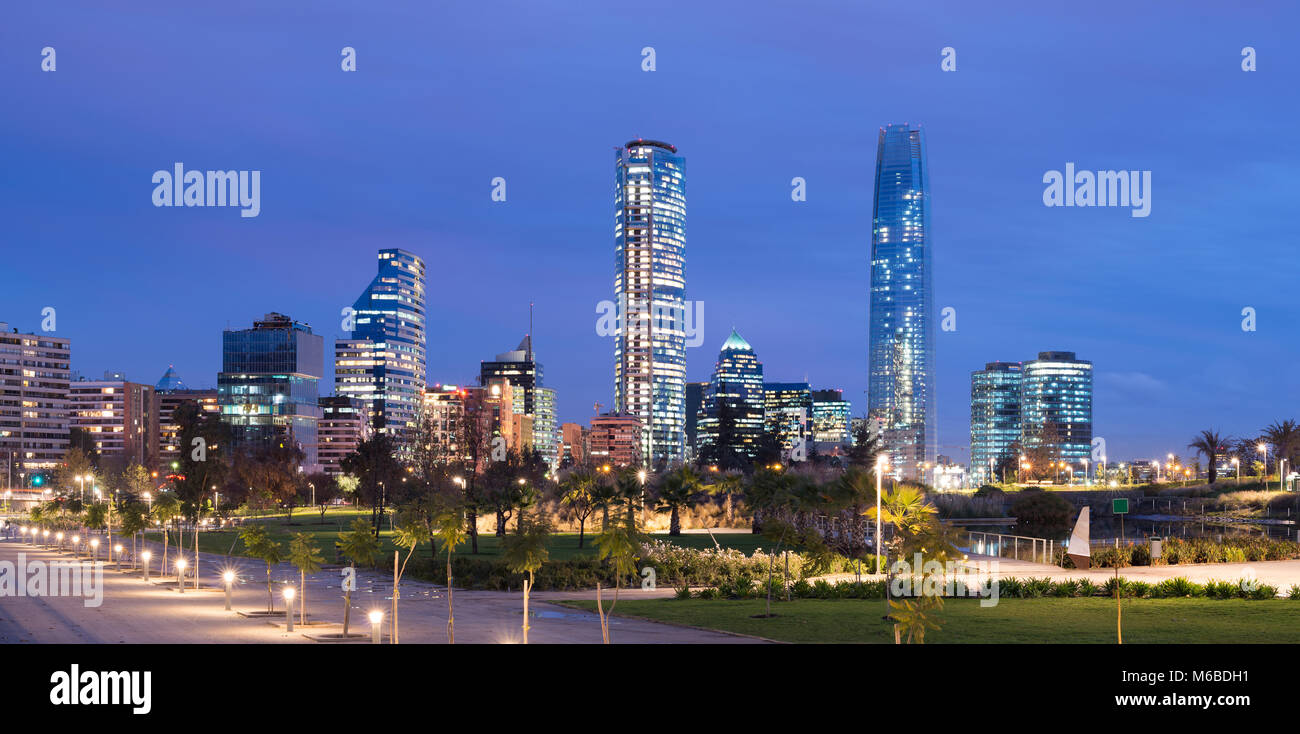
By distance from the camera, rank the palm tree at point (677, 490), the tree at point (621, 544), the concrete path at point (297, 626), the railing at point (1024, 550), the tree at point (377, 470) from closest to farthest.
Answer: the tree at point (621, 544), the concrete path at point (297, 626), the railing at point (1024, 550), the palm tree at point (677, 490), the tree at point (377, 470)

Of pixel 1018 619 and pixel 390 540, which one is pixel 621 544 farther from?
pixel 390 540

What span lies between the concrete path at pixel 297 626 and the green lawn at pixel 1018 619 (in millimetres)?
1971

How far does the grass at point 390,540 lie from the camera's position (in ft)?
170

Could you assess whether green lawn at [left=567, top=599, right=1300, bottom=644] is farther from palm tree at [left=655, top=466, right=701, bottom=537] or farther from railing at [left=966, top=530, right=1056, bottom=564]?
palm tree at [left=655, top=466, right=701, bottom=537]

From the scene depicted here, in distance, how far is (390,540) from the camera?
206 feet

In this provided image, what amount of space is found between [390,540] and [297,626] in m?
36.6

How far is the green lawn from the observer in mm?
23938

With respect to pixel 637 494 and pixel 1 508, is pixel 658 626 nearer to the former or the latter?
pixel 637 494

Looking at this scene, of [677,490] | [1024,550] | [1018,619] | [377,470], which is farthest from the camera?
[377,470]

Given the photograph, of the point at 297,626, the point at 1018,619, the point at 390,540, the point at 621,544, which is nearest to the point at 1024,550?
the point at 1018,619

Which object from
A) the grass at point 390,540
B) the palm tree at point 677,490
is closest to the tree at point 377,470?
the grass at point 390,540

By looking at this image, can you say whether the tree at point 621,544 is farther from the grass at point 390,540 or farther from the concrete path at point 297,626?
the grass at point 390,540
